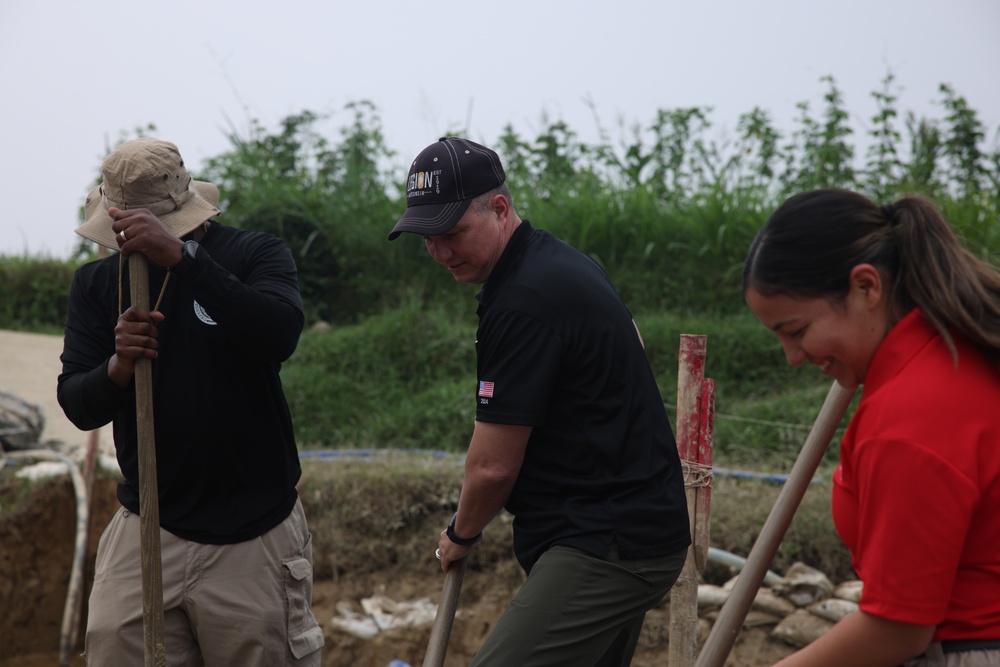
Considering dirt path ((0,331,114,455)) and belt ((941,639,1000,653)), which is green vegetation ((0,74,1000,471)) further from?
belt ((941,639,1000,653))

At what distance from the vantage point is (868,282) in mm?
1597

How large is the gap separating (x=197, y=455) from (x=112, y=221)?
28.0 inches

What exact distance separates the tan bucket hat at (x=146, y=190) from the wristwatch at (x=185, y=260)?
5.8 inches

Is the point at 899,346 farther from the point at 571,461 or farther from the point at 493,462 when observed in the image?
the point at 493,462

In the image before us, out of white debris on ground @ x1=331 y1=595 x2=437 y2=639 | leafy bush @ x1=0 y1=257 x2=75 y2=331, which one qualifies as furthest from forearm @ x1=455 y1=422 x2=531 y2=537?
leafy bush @ x1=0 y1=257 x2=75 y2=331

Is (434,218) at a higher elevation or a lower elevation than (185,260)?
higher

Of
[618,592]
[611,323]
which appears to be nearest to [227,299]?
[611,323]

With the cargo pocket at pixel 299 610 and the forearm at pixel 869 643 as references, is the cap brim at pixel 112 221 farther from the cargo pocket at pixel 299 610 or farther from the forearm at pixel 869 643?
the forearm at pixel 869 643

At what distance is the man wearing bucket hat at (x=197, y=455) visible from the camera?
282cm

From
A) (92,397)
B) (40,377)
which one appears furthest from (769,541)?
(40,377)

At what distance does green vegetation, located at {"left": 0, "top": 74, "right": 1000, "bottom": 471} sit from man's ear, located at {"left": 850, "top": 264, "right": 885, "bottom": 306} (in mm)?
4802

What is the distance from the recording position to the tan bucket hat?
2.85 meters

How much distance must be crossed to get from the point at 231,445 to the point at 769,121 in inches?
299

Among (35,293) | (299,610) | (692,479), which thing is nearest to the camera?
(299,610)
